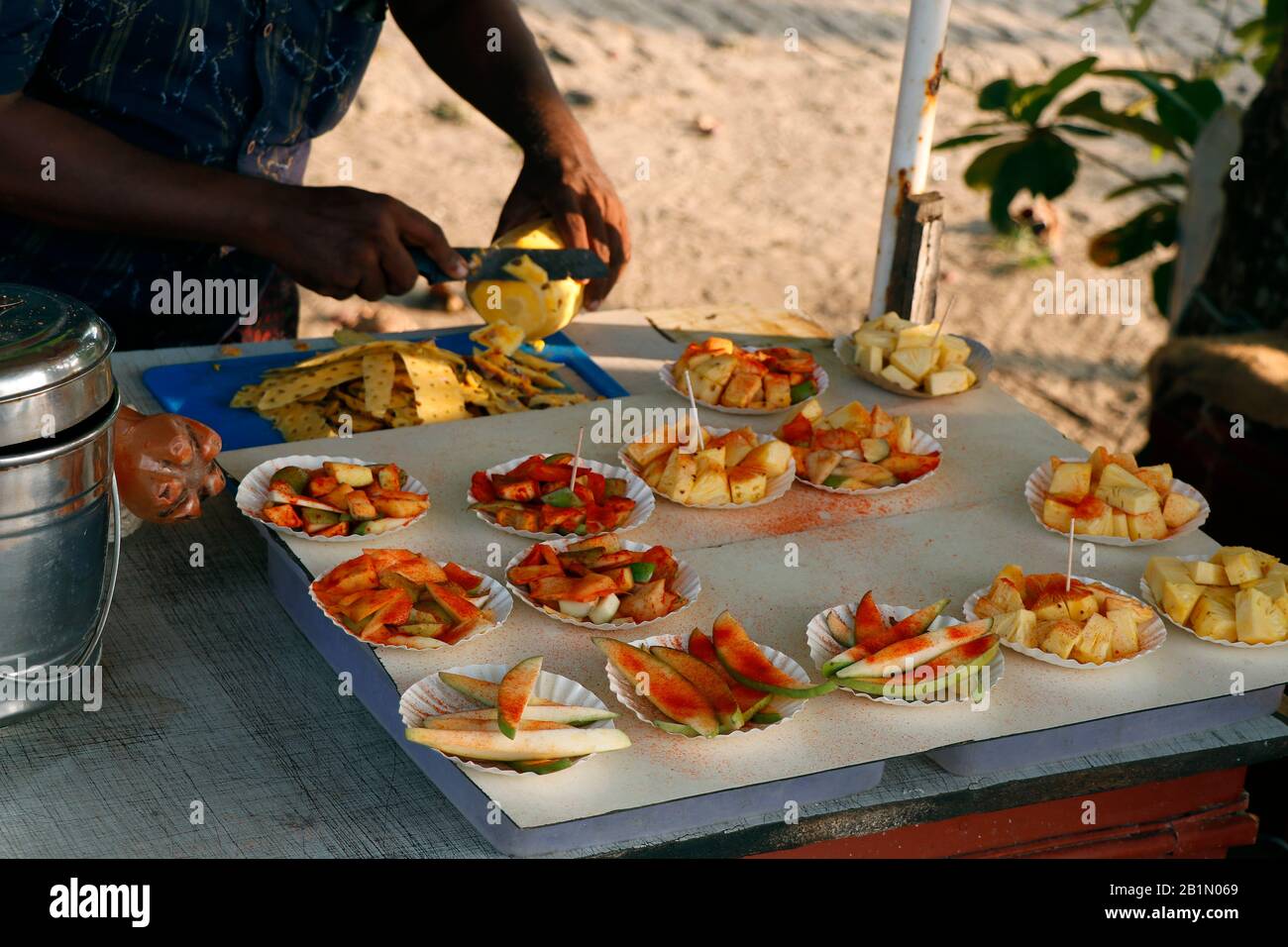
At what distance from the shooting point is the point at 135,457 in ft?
5.47

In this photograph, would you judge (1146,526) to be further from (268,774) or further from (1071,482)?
(268,774)

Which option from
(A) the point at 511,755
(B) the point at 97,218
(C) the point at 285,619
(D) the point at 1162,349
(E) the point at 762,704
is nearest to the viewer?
(A) the point at 511,755

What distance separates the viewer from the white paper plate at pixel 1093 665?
160 centimetres

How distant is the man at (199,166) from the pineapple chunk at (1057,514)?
3.20 ft

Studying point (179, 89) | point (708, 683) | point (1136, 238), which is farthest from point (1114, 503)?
point (1136, 238)

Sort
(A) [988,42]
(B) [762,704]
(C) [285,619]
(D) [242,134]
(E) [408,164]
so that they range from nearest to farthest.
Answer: (B) [762,704]
(C) [285,619]
(D) [242,134]
(E) [408,164]
(A) [988,42]

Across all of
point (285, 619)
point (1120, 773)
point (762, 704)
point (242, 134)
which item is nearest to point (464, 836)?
point (762, 704)

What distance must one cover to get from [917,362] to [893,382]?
51mm

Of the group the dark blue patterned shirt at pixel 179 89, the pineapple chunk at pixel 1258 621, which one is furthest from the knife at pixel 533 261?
the pineapple chunk at pixel 1258 621

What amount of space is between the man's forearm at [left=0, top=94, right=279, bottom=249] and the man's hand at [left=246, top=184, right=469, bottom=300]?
0.04 m

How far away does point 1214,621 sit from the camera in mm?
1666

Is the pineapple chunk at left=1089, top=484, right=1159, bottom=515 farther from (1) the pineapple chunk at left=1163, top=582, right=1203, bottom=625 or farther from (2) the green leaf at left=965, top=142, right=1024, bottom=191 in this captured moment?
(2) the green leaf at left=965, top=142, right=1024, bottom=191
